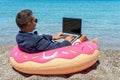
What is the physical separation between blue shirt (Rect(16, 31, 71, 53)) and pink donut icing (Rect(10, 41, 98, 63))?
0.07 meters

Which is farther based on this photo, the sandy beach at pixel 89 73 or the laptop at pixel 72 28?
the laptop at pixel 72 28

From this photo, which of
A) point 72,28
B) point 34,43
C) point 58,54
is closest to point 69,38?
point 72,28

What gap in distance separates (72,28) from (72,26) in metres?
0.04

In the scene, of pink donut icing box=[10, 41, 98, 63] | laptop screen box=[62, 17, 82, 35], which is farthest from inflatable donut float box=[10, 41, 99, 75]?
laptop screen box=[62, 17, 82, 35]

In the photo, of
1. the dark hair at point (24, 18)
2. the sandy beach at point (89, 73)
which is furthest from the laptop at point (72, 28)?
the dark hair at point (24, 18)

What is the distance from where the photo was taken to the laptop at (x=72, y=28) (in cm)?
515

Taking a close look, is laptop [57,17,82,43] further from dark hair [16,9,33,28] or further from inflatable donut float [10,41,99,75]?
dark hair [16,9,33,28]

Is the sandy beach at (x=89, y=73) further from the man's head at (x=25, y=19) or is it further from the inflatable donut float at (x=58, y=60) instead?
the man's head at (x=25, y=19)

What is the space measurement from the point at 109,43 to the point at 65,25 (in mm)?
4542

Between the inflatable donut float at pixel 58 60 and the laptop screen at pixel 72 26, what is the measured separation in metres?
0.37

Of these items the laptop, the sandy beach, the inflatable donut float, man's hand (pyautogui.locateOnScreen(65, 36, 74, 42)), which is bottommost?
the sandy beach

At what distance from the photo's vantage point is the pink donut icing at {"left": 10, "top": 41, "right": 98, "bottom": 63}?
4.73m

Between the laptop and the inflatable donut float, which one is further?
the laptop

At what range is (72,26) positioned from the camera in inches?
207
